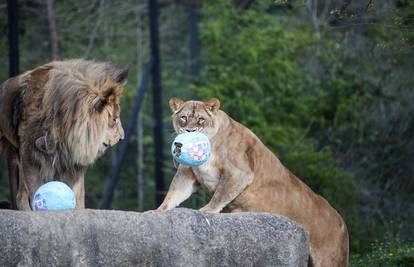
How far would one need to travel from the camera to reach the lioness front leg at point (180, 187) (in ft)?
24.6

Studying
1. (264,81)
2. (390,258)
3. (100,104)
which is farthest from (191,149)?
(264,81)

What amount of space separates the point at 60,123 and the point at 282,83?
8.64 m

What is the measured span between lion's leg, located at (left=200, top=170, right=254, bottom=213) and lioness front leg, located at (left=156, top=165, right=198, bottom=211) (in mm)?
184

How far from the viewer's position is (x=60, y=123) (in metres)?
7.62

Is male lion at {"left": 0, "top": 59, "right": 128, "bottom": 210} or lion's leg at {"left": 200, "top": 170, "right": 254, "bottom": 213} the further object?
male lion at {"left": 0, "top": 59, "right": 128, "bottom": 210}

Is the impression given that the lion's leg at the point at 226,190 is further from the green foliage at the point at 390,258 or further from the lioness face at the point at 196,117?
the green foliage at the point at 390,258

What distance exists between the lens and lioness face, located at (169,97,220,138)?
24.6 feet

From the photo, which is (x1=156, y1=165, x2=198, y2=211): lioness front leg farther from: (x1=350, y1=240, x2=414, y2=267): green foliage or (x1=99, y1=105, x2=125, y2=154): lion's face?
(x1=350, y1=240, x2=414, y2=267): green foliage

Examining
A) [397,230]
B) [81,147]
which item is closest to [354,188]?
[397,230]

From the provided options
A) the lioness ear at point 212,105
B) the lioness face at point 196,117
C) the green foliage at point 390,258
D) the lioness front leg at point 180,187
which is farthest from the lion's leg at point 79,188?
the green foliage at point 390,258

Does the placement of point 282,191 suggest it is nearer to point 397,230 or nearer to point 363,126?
point 397,230

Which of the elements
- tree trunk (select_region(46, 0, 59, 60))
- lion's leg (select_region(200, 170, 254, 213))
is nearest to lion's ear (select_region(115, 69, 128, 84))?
lion's leg (select_region(200, 170, 254, 213))

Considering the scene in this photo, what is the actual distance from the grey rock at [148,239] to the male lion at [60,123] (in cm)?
153

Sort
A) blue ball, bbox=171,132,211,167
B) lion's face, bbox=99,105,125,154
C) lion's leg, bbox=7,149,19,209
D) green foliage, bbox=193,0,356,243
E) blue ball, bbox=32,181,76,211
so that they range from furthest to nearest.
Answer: green foliage, bbox=193,0,356,243 < lion's leg, bbox=7,149,19,209 < lion's face, bbox=99,105,125,154 < blue ball, bbox=171,132,211,167 < blue ball, bbox=32,181,76,211
